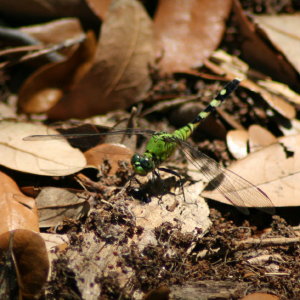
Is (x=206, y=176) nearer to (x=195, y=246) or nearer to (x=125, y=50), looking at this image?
(x=195, y=246)

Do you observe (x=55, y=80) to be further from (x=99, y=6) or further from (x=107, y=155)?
(x=107, y=155)

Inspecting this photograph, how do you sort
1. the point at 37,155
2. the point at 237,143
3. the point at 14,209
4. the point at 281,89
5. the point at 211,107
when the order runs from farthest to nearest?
the point at 281,89 < the point at 211,107 < the point at 237,143 < the point at 37,155 < the point at 14,209

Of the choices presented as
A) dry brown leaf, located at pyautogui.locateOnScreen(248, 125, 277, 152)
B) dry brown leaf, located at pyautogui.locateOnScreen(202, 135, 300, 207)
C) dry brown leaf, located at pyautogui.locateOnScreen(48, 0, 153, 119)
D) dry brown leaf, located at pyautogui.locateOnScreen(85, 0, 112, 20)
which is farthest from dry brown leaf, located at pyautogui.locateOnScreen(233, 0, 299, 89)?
dry brown leaf, located at pyautogui.locateOnScreen(85, 0, 112, 20)

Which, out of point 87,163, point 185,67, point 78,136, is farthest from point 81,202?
point 185,67

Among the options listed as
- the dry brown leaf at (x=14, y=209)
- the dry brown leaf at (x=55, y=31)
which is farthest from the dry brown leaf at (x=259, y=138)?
the dry brown leaf at (x=55, y=31)

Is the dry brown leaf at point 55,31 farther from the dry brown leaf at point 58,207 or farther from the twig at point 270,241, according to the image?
the twig at point 270,241

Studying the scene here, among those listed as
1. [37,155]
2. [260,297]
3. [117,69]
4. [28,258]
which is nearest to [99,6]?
[117,69]
